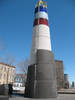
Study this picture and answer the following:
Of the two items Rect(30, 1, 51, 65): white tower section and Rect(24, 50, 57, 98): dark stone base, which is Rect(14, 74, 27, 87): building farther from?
Rect(24, 50, 57, 98): dark stone base

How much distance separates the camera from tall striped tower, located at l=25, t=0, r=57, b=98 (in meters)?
10.3

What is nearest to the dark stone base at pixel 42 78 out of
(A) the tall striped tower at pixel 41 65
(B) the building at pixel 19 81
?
(A) the tall striped tower at pixel 41 65

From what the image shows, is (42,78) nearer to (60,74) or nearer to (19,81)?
(60,74)

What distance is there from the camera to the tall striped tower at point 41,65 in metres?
10.3

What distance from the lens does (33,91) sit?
10211mm

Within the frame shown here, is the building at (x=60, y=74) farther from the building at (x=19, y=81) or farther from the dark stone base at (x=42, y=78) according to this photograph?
the dark stone base at (x=42, y=78)

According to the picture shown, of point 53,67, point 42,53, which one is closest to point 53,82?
point 53,67

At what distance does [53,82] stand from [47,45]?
4134mm

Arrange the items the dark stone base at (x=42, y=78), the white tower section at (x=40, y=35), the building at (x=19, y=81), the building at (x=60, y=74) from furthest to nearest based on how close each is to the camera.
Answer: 1. the building at (x=19, y=81)
2. the building at (x=60, y=74)
3. the white tower section at (x=40, y=35)
4. the dark stone base at (x=42, y=78)

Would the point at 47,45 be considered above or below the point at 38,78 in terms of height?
above

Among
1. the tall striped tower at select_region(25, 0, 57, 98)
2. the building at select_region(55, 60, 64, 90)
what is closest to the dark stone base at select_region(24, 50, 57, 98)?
the tall striped tower at select_region(25, 0, 57, 98)

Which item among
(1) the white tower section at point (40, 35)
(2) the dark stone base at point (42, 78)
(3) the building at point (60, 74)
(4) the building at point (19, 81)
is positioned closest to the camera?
(2) the dark stone base at point (42, 78)

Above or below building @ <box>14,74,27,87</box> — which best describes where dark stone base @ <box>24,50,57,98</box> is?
above

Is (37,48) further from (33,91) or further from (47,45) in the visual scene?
(33,91)
